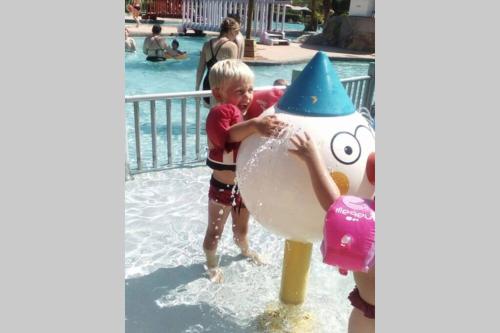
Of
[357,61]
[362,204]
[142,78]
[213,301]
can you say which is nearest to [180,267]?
[213,301]

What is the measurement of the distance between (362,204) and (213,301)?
5.35 ft

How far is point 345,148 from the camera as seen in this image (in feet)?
6.18

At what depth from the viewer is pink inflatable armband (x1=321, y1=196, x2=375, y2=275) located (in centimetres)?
145

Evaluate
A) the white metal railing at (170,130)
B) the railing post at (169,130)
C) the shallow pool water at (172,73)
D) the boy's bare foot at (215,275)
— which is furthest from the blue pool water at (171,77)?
the boy's bare foot at (215,275)

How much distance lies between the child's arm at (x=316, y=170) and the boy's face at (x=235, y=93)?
2.10ft

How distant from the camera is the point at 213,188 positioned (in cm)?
271

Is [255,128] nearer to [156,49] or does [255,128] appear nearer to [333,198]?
[333,198]

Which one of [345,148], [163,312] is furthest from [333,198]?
[163,312]

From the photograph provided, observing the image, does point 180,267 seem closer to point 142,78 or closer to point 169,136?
point 169,136

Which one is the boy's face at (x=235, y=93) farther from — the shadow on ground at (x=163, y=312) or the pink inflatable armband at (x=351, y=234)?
the shadow on ground at (x=163, y=312)

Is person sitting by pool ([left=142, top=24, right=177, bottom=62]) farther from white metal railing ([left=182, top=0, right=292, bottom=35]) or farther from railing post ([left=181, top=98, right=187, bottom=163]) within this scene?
railing post ([left=181, top=98, right=187, bottom=163])

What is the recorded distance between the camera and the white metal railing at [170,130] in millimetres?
4340

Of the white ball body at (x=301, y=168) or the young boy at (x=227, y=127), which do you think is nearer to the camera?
the white ball body at (x=301, y=168)

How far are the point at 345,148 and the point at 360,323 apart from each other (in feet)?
2.34
